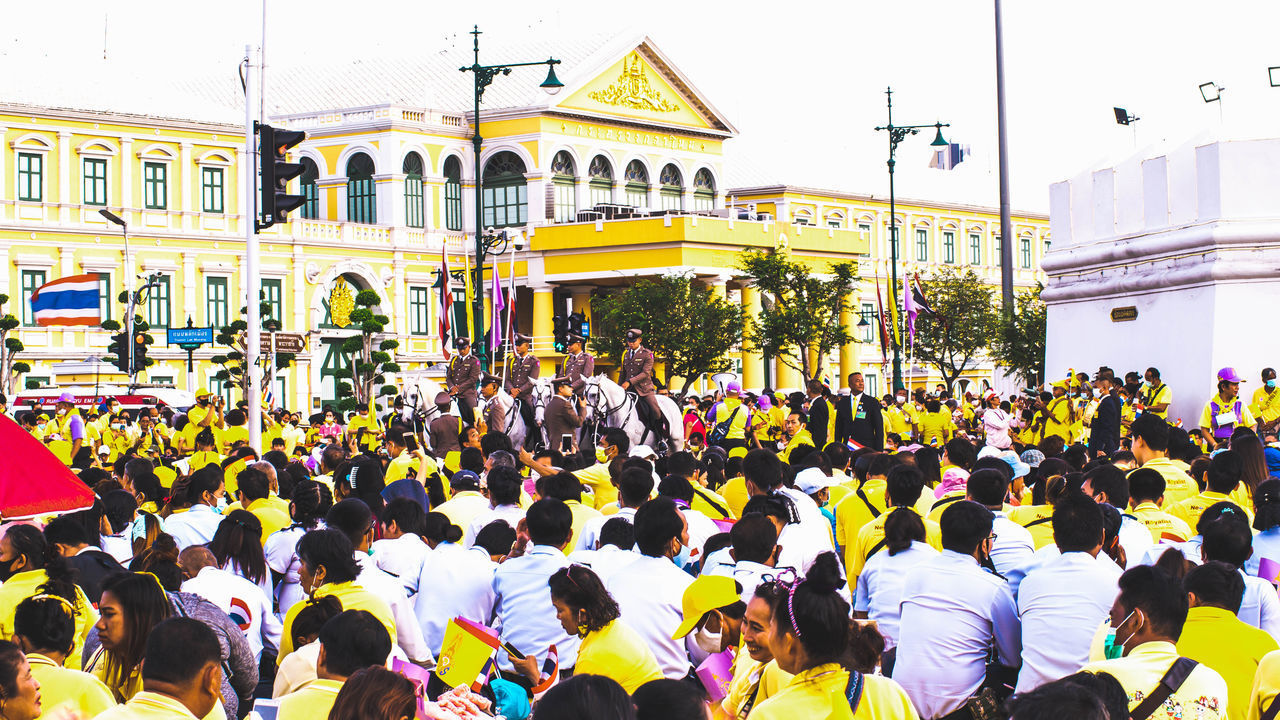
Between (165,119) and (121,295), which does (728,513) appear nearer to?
(121,295)

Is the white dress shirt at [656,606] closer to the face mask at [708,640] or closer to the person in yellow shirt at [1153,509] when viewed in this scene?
the face mask at [708,640]

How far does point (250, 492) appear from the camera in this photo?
11.3m

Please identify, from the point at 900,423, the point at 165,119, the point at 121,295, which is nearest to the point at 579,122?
the point at 165,119

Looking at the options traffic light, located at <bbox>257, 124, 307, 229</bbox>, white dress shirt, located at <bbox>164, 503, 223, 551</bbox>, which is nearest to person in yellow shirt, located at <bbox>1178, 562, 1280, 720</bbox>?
white dress shirt, located at <bbox>164, 503, 223, 551</bbox>

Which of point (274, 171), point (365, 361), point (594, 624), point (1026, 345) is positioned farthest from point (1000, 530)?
point (1026, 345)

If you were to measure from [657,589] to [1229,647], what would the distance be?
2560 millimetres

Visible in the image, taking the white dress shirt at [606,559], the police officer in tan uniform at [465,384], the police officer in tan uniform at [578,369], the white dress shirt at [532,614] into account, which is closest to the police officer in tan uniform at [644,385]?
the police officer in tan uniform at [578,369]

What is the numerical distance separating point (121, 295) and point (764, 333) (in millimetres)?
20121

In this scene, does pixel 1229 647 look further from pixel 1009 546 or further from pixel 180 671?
pixel 180 671

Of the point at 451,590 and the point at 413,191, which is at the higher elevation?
the point at 413,191

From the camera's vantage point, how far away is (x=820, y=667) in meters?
5.48

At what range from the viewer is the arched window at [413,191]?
191ft

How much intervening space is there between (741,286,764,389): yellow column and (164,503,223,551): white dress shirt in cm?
4649

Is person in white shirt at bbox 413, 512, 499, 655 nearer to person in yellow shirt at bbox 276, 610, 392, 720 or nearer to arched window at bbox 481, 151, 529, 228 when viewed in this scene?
person in yellow shirt at bbox 276, 610, 392, 720
